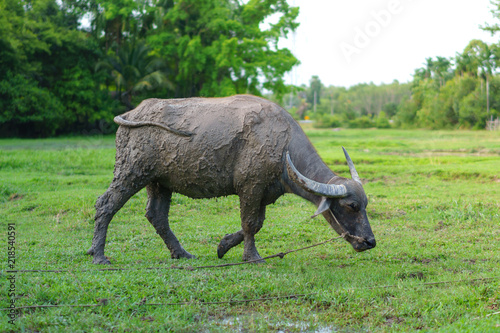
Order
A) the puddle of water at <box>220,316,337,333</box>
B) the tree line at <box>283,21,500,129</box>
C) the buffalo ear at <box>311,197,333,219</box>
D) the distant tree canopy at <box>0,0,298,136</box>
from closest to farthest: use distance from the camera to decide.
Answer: the puddle of water at <box>220,316,337,333</box> < the buffalo ear at <box>311,197,333,219</box> < the distant tree canopy at <box>0,0,298,136</box> < the tree line at <box>283,21,500,129</box>

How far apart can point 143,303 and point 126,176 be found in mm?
1862

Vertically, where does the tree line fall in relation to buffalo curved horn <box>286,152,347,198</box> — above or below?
above

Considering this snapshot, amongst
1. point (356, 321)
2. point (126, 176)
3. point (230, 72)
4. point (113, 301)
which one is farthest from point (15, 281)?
point (230, 72)

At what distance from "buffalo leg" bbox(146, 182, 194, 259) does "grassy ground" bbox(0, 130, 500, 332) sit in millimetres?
208

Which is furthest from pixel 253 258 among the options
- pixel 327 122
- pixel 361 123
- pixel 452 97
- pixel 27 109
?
pixel 361 123

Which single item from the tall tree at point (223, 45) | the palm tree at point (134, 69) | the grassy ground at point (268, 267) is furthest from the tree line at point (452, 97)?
the grassy ground at point (268, 267)

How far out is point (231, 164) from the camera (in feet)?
16.6

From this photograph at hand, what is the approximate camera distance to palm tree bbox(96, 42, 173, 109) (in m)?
26.7

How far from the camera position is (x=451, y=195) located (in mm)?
9125

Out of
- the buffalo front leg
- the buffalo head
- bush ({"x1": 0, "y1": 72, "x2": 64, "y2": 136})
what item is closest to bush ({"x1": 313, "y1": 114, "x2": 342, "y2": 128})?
bush ({"x1": 0, "y1": 72, "x2": 64, "y2": 136})

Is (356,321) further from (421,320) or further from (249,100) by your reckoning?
(249,100)

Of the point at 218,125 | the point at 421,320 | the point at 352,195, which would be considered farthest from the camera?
the point at 218,125

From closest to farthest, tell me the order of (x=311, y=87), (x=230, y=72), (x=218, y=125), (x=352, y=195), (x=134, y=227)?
(x=352, y=195)
(x=218, y=125)
(x=134, y=227)
(x=230, y=72)
(x=311, y=87)

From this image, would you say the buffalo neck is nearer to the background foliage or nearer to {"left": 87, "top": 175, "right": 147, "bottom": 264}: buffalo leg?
{"left": 87, "top": 175, "right": 147, "bottom": 264}: buffalo leg
